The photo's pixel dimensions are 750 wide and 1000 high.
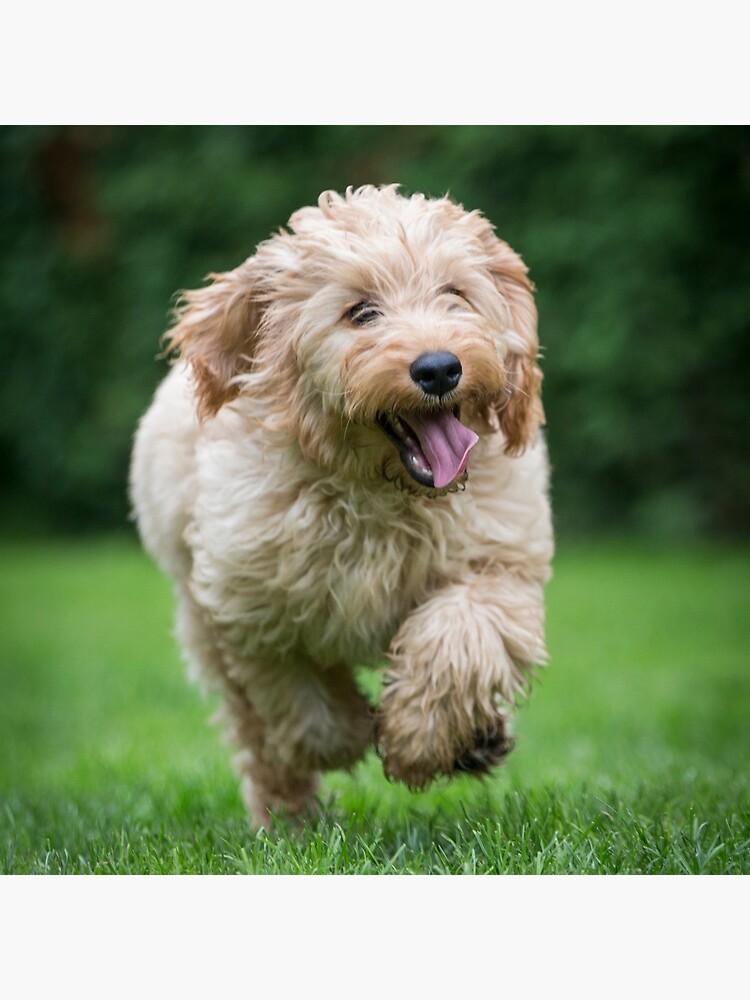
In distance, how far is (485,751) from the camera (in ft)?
11.0

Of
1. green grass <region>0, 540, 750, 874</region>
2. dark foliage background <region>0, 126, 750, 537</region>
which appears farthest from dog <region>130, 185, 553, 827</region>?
dark foliage background <region>0, 126, 750, 537</region>

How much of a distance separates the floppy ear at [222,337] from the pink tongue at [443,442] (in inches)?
24.5

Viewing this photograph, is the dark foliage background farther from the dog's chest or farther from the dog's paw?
the dog's paw

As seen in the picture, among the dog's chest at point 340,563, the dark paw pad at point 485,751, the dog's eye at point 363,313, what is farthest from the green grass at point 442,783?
the dog's eye at point 363,313

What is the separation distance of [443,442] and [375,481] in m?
0.28

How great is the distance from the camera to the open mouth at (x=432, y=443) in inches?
124

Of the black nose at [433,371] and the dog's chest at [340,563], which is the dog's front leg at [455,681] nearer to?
the dog's chest at [340,563]

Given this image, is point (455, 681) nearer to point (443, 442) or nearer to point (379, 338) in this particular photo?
point (443, 442)

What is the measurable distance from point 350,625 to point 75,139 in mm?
7318

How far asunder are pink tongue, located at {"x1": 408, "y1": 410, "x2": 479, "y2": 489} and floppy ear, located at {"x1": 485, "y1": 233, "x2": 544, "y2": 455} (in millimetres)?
295

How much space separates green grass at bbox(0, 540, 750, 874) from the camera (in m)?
Result: 3.18

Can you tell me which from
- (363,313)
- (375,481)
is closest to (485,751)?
(375,481)

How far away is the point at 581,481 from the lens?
998 cm
